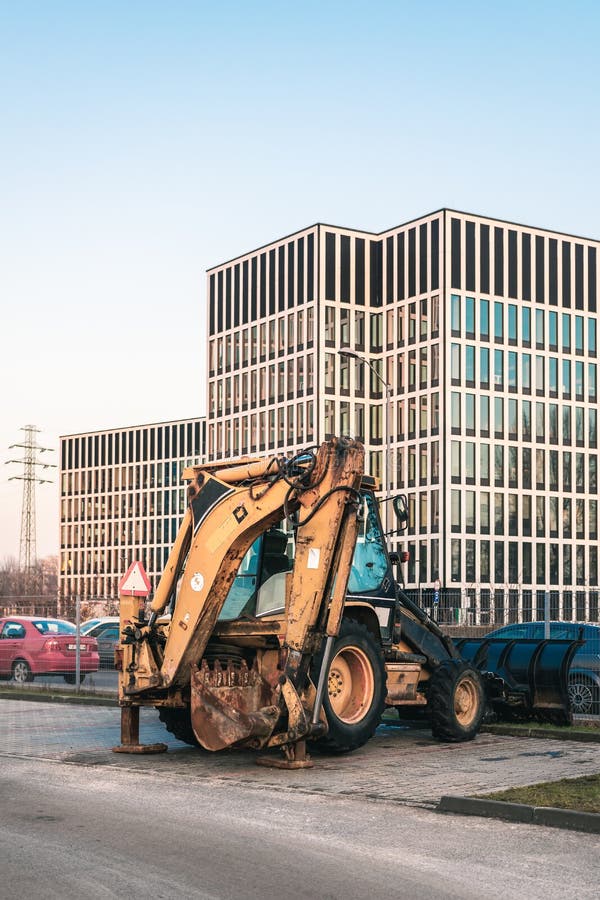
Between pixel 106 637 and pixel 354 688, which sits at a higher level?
pixel 354 688

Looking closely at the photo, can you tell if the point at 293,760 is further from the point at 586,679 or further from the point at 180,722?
the point at 586,679

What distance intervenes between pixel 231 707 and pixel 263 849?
14.2ft

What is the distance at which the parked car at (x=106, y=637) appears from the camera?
91.8 feet

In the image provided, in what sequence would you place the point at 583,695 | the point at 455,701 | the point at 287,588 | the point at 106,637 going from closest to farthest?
the point at 287,588
the point at 455,701
the point at 583,695
the point at 106,637

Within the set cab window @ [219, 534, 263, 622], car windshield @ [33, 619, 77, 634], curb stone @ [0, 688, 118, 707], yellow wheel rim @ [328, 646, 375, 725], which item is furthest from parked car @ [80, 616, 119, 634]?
yellow wheel rim @ [328, 646, 375, 725]

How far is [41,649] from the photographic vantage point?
27.5 m

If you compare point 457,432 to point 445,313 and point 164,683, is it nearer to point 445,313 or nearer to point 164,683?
point 445,313

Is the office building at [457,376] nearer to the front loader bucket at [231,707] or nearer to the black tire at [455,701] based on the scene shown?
the black tire at [455,701]

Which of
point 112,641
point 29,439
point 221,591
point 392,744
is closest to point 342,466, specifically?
point 221,591

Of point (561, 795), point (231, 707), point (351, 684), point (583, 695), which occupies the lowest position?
point (583, 695)

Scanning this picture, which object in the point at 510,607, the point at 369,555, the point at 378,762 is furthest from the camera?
the point at 510,607

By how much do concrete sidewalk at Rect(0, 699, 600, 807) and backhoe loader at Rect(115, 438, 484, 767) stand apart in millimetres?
406

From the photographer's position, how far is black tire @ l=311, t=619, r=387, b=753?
538 inches

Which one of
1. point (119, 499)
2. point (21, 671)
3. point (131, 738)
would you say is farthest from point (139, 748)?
point (119, 499)
